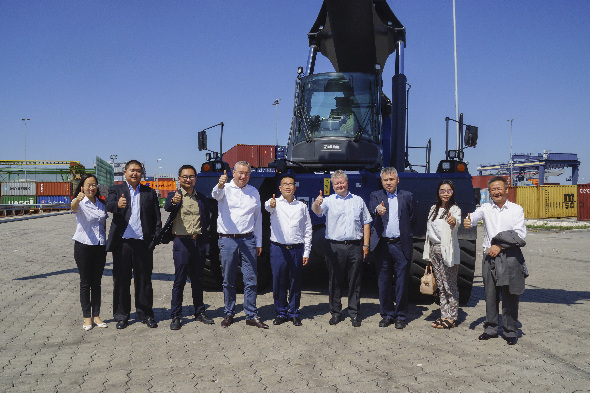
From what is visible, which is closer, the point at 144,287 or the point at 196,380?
the point at 196,380

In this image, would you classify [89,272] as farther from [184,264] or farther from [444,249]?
[444,249]

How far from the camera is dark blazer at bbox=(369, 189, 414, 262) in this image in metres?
5.79

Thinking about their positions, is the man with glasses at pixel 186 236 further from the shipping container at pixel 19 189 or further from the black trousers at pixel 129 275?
the shipping container at pixel 19 189

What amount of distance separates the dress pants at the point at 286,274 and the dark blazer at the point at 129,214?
4.88 feet

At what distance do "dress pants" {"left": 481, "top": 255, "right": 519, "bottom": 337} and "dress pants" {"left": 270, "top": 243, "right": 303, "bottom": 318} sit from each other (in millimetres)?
2178

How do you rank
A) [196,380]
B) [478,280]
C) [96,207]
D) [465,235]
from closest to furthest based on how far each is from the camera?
1. [196,380]
2. [96,207]
3. [465,235]
4. [478,280]

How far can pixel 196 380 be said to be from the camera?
13.4 feet

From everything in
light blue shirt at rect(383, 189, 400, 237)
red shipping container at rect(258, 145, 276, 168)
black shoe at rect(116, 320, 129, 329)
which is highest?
red shipping container at rect(258, 145, 276, 168)

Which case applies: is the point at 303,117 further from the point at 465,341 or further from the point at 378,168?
the point at 465,341

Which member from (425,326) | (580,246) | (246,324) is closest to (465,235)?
(425,326)

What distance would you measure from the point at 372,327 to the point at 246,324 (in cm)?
152

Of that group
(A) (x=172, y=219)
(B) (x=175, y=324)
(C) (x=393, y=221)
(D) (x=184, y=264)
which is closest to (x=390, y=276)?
(C) (x=393, y=221)

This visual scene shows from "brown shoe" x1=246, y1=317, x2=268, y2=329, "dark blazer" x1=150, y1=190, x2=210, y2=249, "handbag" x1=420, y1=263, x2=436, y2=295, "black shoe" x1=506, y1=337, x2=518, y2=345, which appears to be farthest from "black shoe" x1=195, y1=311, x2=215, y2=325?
"black shoe" x1=506, y1=337, x2=518, y2=345

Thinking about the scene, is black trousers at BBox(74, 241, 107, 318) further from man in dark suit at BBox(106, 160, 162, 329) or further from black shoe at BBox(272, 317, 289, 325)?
black shoe at BBox(272, 317, 289, 325)
